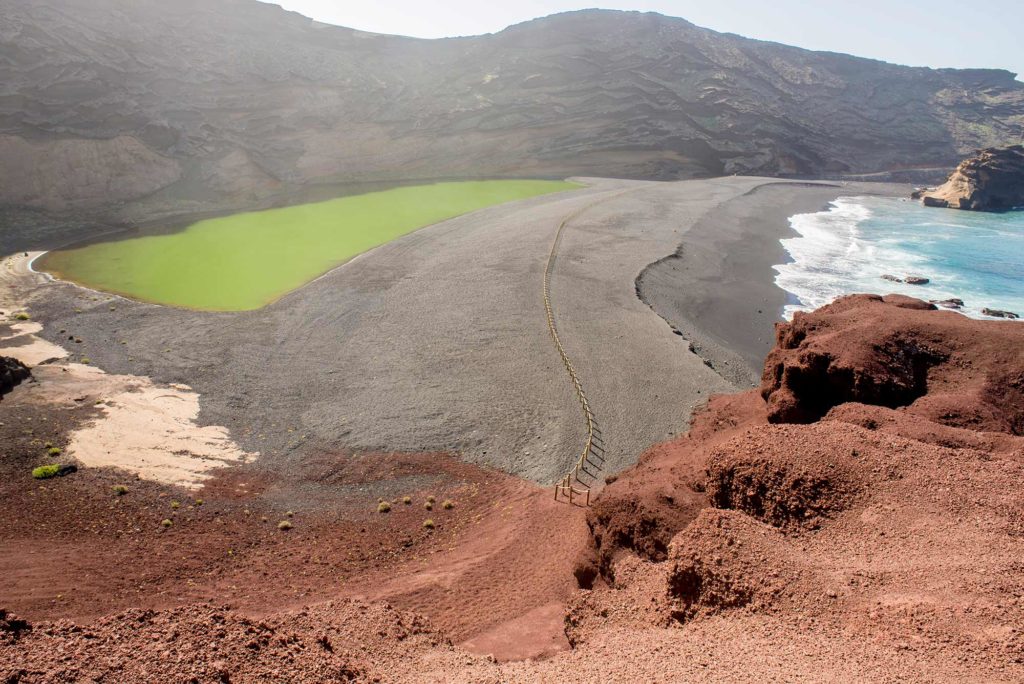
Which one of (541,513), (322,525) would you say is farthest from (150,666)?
(541,513)

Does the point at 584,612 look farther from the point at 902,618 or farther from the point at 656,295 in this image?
the point at 656,295

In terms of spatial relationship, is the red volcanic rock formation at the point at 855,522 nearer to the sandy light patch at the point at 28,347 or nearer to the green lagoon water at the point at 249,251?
the sandy light patch at the point at 28,347

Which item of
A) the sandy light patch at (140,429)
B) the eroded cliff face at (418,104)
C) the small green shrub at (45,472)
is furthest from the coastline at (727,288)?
the eroded cliff face at (418,104)

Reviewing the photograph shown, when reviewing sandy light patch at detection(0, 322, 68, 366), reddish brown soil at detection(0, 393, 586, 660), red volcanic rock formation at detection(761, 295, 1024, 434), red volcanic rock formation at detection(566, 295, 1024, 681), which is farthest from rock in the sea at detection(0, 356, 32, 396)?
red volcanic rock formation at detection(761, 295, 1024, 434)

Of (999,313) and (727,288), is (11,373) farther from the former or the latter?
(999,313)

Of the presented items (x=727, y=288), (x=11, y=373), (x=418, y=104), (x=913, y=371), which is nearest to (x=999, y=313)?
(x=727, y=288)

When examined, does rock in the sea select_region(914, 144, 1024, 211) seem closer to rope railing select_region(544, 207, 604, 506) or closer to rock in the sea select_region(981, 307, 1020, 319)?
rock in the sea select_region(981, 307, 1020, 319)

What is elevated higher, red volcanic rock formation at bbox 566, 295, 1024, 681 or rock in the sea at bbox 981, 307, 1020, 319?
rock in the sea at bbox 981, 307, 1020, 319
